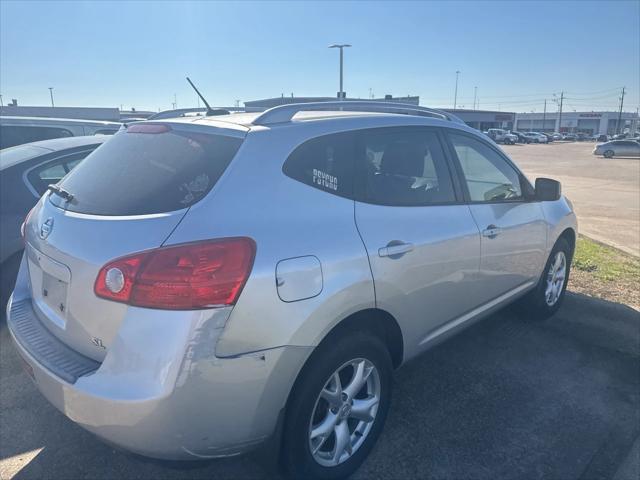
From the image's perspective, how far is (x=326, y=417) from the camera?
93.3 inches

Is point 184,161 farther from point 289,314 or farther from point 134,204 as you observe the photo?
point 289,314

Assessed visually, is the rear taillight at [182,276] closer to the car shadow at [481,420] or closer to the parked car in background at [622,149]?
the car shadow at [481,420]

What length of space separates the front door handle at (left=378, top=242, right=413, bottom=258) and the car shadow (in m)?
1.14

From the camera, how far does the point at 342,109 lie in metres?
3.07

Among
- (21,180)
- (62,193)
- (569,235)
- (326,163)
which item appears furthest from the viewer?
(569,235)

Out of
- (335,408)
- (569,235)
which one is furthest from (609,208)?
(335,408)

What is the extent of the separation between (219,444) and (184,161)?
48.1 inches

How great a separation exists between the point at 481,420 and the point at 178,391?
203cm

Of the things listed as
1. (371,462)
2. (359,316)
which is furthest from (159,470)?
(359,316)

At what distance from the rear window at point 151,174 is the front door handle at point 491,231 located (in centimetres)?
182

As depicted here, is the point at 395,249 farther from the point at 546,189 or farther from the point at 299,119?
the point at 546,189

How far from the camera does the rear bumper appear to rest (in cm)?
177

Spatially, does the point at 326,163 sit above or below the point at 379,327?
above

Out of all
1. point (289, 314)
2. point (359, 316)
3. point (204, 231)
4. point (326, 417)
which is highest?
point (204, 231)
